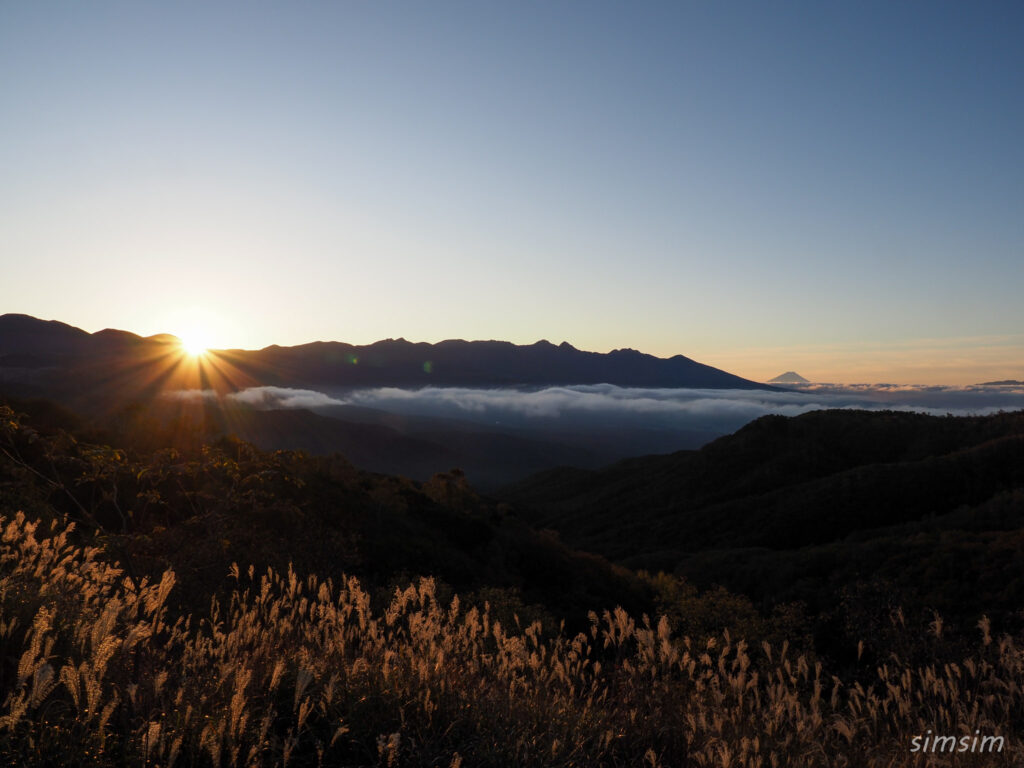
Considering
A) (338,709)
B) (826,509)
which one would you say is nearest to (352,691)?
(338,709)

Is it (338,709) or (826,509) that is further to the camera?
(826,509)

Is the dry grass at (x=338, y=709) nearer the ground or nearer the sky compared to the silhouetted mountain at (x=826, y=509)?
nearer the sky

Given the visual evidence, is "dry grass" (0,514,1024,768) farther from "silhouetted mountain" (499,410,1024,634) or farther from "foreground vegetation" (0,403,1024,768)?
"silhouetted mountain" (499,410,1024,634)

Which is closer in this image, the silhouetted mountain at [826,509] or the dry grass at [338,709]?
the dry grass at [338,709]

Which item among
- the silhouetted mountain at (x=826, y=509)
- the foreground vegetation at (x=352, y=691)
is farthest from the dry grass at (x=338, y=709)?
the silhouetted mountain at (x=826, y=509)

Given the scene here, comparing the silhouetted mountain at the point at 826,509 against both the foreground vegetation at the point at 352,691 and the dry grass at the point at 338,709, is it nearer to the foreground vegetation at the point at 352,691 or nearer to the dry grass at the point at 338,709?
the foreground vegetation at the point at 352,691

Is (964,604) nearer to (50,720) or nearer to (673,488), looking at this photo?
(50,720)

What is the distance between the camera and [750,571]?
40.7 m

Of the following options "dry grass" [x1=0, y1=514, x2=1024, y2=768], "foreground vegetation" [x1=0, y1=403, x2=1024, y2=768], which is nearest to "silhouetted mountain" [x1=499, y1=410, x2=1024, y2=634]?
"foreground vegetation" [x1=0, y1=403, x2=1024, y2=768]

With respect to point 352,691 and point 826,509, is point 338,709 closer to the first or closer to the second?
point 352,691

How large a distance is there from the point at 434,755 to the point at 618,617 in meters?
2.18

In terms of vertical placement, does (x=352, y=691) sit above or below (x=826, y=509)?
above

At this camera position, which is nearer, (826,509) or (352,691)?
(352,691)

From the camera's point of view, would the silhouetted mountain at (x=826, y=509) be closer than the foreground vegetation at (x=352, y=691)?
No
